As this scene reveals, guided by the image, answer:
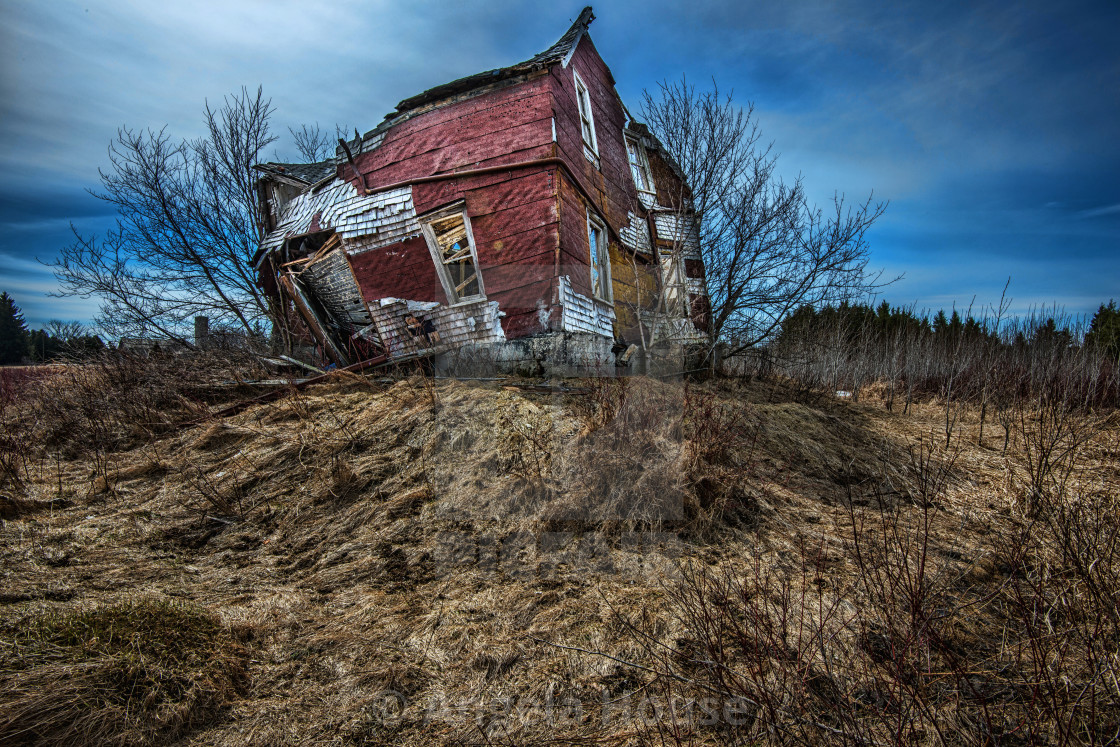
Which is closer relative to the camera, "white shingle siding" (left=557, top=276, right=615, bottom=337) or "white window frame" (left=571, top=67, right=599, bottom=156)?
"white shingle siding" (left=557, top=276, right=615, bottom=337)

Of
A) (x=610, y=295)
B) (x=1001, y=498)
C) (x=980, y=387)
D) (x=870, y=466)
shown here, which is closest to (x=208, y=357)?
(x=610, y=295)

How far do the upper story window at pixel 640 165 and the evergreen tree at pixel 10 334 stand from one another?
36631 millimetres

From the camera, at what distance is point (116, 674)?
7.38 feet

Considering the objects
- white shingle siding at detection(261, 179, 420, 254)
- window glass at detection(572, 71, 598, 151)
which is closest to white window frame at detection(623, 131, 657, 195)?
window glass at detection(572, 71, 598, 151)

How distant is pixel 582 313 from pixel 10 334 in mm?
40345

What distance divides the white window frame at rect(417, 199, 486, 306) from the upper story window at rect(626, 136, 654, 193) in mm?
6834

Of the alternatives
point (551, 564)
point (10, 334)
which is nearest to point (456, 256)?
point (551, 564)

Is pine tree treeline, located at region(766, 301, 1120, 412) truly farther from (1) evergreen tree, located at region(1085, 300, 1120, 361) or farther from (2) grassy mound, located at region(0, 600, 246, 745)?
(2) grassy mound, located at region(0, 600, 246, 745)

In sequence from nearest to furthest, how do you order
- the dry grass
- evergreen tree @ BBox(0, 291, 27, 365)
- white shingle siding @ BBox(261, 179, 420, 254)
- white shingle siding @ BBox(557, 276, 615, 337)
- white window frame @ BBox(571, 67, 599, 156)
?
1. the dry grass
2. white shingle siding @ BBox(557, 276, 615, 337)
3. white shingle siding @ BBox(261, 179, 420, 254)
4. white window frame @ BBox(571, 67, 599, 156)
5. evergreen tree @ BBox(0, 291, 27, 365)

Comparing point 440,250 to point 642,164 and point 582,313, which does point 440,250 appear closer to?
point 582,313

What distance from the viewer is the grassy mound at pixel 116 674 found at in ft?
6.56

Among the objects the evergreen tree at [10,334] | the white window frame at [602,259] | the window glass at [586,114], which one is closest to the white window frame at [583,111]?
the window glass at [586,114]

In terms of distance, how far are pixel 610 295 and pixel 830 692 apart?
27.6 ft

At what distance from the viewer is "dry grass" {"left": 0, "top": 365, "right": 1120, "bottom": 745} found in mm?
2158
